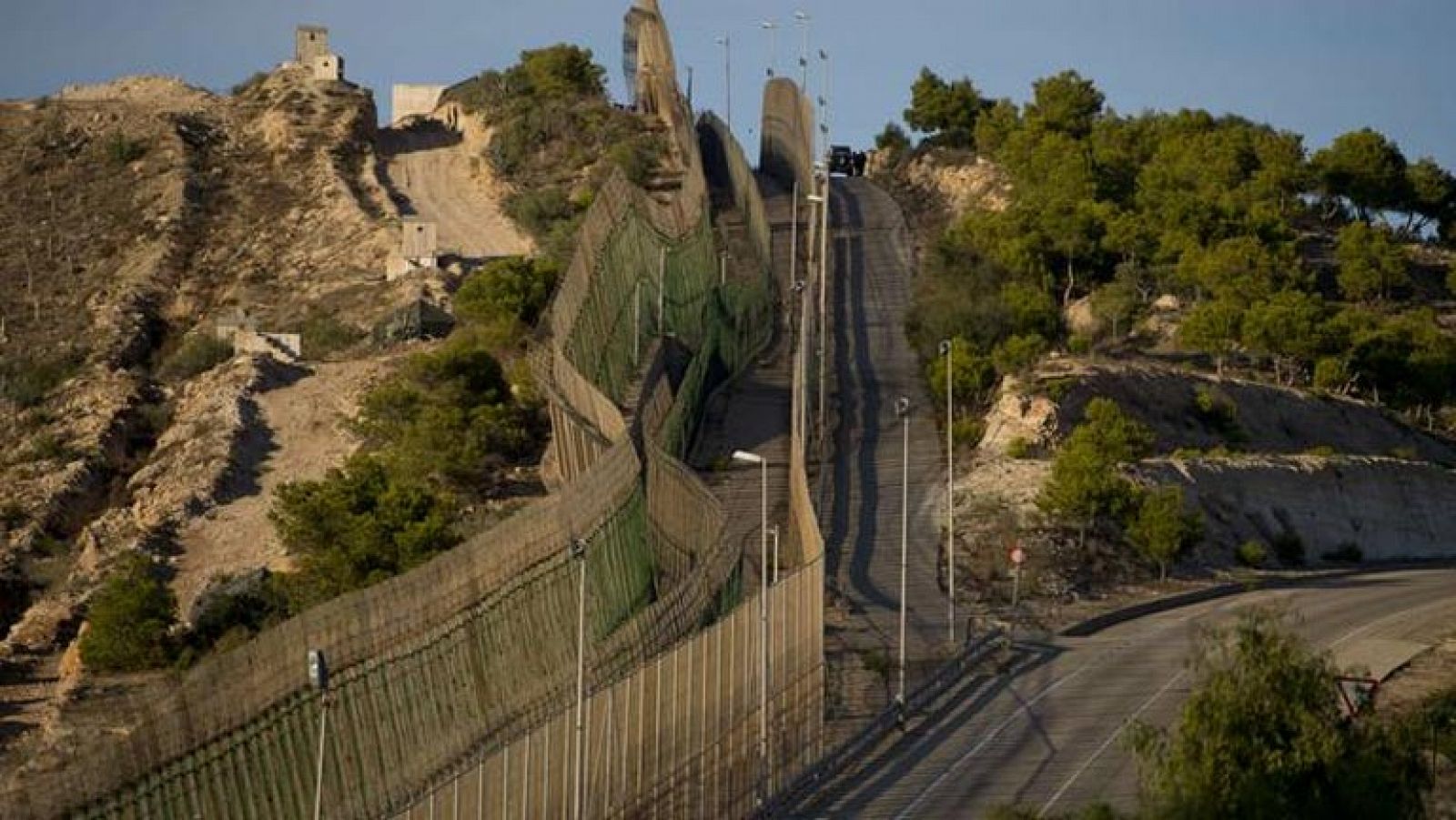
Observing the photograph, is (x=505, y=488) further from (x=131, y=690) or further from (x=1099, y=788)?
(x=1099, y=788)

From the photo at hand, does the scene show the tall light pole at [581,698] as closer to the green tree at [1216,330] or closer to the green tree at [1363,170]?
the green tree at [1216,330]

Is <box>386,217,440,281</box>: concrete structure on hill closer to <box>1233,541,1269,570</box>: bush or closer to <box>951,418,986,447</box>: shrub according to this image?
<box>951,418,986,447</box>: shrub

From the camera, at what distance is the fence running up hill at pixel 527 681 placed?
2880cm

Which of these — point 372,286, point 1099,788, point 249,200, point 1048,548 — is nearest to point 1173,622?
point 1048,548

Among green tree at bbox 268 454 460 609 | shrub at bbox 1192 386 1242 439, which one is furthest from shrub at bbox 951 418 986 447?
green tree at bbox 268 454 460 609

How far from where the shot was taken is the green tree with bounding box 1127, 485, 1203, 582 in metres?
58.9

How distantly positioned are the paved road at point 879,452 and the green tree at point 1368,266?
44.8ft

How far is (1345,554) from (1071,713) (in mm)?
25003

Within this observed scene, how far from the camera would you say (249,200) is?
342 feet

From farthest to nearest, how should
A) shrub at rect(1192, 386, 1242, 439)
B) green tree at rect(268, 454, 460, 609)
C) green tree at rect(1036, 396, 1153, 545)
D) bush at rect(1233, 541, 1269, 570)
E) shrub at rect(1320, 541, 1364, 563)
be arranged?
shrub at rect(1192, 386, 1242, 439), shrub at rect(1320, 541, 1364, 563), bush at rect(1233, 541, 1269, 570), green tree at rect(1036, 396, 1153, 545), green tree at rect(268, 454, 460, 609)

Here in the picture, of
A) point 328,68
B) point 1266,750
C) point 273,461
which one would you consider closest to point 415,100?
point 328,68

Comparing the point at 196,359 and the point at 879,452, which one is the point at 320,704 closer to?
the point at 879,452

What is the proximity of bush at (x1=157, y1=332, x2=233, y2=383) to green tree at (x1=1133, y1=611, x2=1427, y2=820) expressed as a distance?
54.5 m

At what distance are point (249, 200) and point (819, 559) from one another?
64.8 meters
